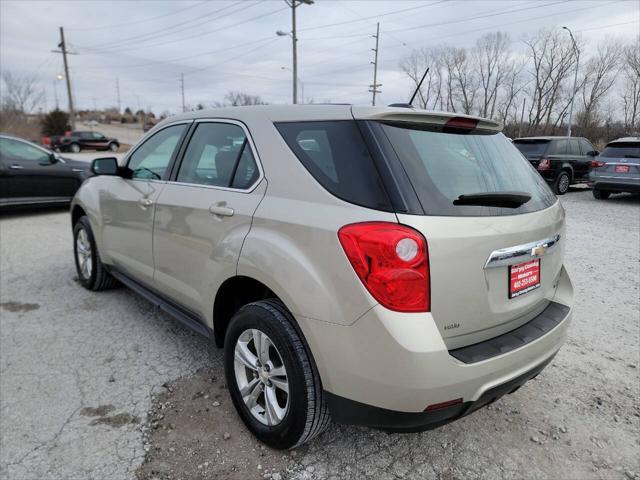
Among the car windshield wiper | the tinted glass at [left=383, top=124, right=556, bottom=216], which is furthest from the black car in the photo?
the car windshield wiper

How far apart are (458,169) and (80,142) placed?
3848 cm

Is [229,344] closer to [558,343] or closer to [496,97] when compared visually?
[558,343]

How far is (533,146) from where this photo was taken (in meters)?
12.6

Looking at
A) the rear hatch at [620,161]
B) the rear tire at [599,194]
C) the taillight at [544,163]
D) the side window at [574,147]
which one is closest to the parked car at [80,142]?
the taillight at [544,163]

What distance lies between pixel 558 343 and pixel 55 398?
2929 millimetres

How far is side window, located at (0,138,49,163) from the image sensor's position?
327 inches

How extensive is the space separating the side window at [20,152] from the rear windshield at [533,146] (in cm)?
1149

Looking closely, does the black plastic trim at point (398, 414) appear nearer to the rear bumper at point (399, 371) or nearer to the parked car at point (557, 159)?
the rear bumper at point (399, 371)

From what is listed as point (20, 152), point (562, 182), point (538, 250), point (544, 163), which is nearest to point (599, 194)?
point (562, 182)

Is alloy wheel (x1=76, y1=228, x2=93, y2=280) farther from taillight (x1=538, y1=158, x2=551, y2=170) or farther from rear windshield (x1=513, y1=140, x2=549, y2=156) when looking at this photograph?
taillight (x1=538, y1=158, x2=551, y2=170)

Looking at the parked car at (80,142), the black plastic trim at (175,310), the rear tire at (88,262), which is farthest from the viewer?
the parked car at (80,142)

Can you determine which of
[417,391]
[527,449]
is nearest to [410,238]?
[417,391]

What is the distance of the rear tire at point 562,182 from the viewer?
12.5m

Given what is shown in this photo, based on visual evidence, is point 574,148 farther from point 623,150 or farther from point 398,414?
point 398,414
